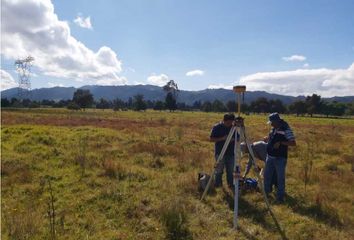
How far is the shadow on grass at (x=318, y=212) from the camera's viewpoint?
7499 millimetres

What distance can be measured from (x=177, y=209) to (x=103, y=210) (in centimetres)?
183

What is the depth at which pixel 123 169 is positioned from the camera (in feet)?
37.6

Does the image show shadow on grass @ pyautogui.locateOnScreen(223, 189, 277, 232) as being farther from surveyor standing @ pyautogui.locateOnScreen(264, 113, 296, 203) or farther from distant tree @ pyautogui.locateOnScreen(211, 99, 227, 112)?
distant tree @ pyautogui.locateOnScreen(211, 99, 227, 112)

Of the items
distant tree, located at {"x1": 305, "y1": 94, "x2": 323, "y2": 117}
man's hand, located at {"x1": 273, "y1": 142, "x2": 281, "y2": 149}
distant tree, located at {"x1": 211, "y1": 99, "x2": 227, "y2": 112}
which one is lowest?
distant tree, located at {"x1": 211, "y1": 99, "x2": 227, "y2": 112}

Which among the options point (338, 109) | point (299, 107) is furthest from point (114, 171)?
point (338, 109)

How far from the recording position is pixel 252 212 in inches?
312

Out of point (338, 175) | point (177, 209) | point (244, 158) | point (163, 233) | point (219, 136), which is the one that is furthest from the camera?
point (244, 158)

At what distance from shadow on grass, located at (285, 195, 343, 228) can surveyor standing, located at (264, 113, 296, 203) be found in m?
0.39

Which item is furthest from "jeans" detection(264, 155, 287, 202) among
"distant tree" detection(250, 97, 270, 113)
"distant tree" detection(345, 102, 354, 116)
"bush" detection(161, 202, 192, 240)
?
"distant tree" detection(345, 102, 354, 116)

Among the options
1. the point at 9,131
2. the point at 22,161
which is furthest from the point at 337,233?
the point at 9,131

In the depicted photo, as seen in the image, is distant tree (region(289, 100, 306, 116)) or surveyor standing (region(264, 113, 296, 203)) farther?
distant tree (region(289, 100, 306, 116))

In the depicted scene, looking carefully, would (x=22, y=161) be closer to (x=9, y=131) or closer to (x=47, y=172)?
(x=47, y=172)

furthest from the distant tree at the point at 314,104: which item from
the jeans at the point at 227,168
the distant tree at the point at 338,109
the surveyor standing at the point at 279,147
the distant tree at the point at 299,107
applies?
Answer: the surveyor standing at the point at 279,147

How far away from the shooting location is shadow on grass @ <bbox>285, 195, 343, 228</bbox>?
7.50 m
